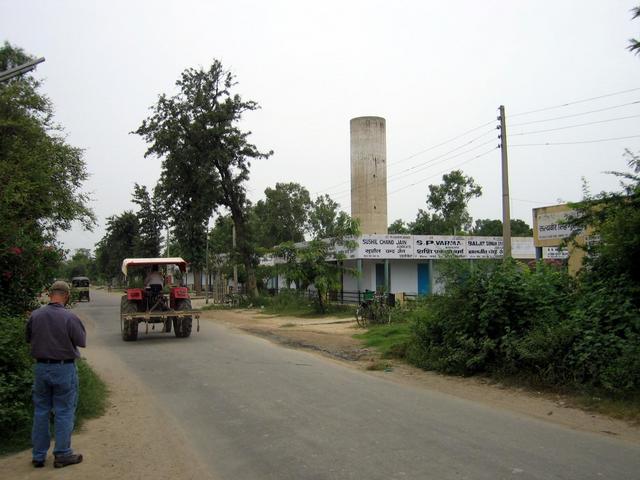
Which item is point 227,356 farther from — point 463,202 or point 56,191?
point 463,202

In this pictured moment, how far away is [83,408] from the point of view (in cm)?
783

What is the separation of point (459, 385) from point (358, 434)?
398 centimetres

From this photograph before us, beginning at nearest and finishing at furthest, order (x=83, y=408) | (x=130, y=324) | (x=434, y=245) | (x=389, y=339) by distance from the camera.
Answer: (x=83, y=408) < (x=389, y=339) < (x=130, y=324) < (x=434, y=245)

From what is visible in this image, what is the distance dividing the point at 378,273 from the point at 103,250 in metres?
77.0

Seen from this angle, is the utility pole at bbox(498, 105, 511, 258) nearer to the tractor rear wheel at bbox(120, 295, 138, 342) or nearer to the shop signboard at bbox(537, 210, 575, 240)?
the shop signboard at bbox(537, 210, 575, 240)

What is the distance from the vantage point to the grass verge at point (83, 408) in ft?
20.6

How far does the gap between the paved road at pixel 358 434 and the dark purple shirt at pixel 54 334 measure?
70.8 inches

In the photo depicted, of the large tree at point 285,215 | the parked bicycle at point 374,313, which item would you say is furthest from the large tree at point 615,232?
the large tree at point 285,215

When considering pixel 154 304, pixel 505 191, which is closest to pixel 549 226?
pixel 505 191

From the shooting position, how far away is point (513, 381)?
9.68m

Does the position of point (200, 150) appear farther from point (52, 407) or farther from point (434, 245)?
point (52, 407)

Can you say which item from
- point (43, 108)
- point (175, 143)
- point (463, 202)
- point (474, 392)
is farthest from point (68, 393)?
point (463, 202)

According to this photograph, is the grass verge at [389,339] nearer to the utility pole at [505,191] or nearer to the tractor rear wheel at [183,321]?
the tractor rear wheel at [183,321]

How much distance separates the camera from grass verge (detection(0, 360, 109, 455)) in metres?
6.28
